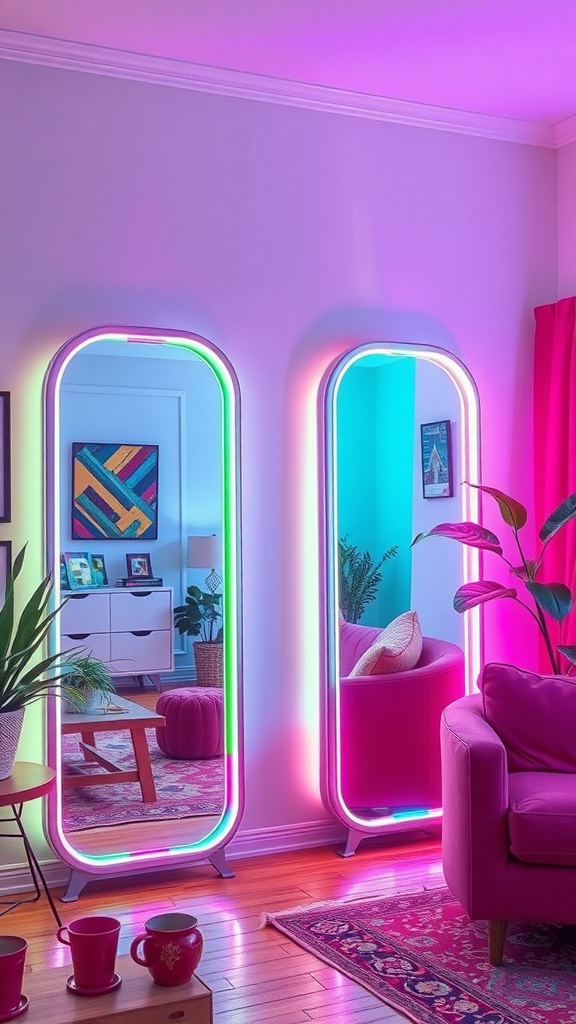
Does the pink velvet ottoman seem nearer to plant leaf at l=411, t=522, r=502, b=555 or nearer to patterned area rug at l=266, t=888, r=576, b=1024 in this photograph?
patterned area rug at l=266, t=888, r=576, b=1024

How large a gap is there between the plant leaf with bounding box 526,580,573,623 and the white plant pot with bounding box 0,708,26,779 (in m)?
1.64

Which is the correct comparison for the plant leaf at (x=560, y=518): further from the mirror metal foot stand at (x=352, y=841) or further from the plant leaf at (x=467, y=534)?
the mirror metal foot stand at (x=352, y=841)

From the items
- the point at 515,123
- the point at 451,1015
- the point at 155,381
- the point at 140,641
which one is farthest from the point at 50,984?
the point at 515,123

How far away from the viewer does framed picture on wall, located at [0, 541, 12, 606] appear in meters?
3.40

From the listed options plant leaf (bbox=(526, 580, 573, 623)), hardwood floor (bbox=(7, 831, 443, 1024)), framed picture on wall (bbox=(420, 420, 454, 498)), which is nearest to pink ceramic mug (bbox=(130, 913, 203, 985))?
hardwood floor (bbox=(7, 831, 443, 1024))

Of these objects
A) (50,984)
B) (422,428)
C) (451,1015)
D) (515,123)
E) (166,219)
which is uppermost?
(515,123)

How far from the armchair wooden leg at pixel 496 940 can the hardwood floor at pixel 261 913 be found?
360mm

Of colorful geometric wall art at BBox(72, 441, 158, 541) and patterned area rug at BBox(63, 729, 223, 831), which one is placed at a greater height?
colorful geometric wall art at BBox(72, 441, 158, 541)

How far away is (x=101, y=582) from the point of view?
11.5 ft

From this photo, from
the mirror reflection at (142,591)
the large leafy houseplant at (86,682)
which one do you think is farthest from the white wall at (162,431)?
the large leafy houseplant at (86,682)

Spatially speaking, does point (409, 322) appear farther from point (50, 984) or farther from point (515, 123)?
point (50, 984)

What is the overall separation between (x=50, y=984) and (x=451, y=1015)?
3.44 feet

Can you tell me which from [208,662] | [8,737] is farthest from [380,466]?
[8,737]

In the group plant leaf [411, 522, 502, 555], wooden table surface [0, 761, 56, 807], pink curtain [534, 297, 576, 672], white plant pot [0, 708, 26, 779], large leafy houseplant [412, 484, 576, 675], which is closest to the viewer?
wooden table surface [0, 761, 56, 807]
